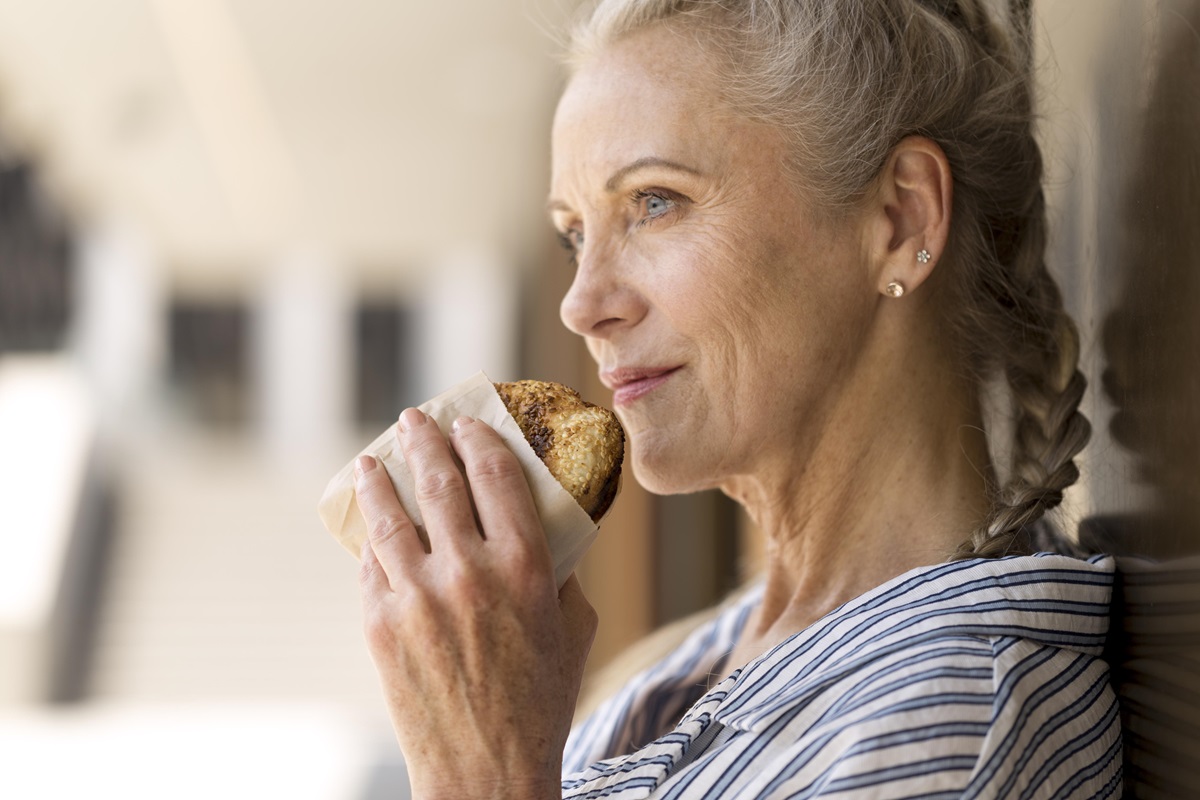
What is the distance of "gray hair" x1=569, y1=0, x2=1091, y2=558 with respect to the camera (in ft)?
4.18

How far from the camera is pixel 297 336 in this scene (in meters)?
12.4

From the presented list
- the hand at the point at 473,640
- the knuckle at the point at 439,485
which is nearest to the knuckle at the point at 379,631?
the hand at the point at 473,640

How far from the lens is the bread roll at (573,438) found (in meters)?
1.10

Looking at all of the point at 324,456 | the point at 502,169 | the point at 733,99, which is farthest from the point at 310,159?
the point at 733,99

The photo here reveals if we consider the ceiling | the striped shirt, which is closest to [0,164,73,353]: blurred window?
the ceiling

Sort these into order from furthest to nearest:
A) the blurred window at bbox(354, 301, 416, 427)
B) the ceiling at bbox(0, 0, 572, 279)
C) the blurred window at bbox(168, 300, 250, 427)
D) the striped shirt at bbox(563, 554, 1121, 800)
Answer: the blurred window at bbox(354, 301, 416, 427), the blurred window at bbox(168, 300, 250, 427), the ceiling at bbox(0, 0, 572, 279), the striped shirt at bbox(563, 554, 1121, 800)

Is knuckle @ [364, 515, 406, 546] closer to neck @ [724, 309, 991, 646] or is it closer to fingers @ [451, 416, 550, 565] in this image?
fingers @ [451, 416, 550, 565]

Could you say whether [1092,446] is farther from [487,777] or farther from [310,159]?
[310,159]

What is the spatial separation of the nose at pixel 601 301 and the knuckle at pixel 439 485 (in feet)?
1.01

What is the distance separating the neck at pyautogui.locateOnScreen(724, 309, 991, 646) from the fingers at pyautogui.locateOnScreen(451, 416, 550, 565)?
1.26 feet

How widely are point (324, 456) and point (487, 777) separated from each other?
1097 centimetres

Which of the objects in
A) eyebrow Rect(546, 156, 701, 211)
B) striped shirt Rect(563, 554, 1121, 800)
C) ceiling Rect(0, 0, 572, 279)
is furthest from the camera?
ceiling Rect(0, 0, 572, 279)

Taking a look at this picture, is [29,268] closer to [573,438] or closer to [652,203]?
[652,203]

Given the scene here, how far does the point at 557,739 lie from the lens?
1020mm
